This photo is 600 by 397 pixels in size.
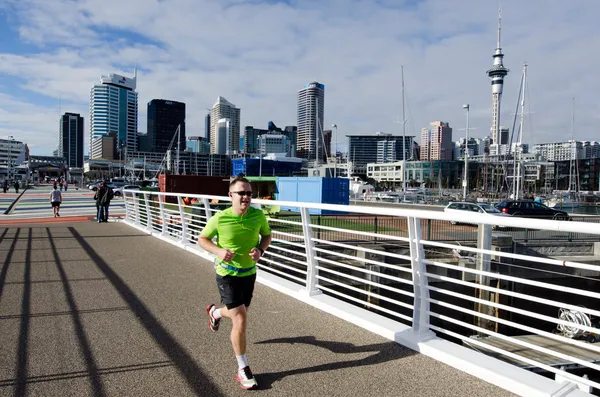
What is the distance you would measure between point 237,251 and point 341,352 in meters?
1.36

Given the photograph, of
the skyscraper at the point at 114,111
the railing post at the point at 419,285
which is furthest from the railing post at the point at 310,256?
the skyscraper at the point at 114,111

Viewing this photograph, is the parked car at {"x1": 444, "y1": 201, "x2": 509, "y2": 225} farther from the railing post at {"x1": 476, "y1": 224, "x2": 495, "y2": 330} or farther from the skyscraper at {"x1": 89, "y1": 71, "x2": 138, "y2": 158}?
the skyscraper at {"x1": 89, "y1": 71, "x2": 138, "y2": 158}

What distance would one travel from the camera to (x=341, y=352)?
3912 mm

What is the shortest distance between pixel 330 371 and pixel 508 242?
1313 cm

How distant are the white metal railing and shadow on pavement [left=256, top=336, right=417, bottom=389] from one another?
33cm

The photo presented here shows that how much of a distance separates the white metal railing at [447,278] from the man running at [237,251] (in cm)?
127

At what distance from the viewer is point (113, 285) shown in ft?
21.0

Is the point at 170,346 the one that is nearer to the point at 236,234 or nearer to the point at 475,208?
the point at 236,234

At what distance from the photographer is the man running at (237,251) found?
3369 mm

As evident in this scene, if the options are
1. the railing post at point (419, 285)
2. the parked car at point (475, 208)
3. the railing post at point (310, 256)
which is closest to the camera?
the railing post at point (419, 285)

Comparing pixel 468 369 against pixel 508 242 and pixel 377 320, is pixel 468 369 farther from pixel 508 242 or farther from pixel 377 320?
pixel 508 242

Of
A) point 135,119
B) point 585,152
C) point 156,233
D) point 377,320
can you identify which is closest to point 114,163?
point 135,119

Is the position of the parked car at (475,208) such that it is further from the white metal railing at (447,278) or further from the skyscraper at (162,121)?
the skyscraper at (162,121)

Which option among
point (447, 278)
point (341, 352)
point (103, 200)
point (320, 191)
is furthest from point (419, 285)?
point (320, 191)
